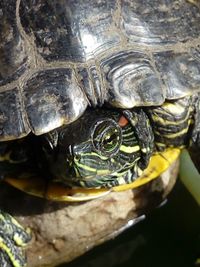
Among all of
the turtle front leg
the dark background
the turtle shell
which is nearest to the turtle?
the turtle shell

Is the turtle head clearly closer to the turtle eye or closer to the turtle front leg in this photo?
the turtle eye

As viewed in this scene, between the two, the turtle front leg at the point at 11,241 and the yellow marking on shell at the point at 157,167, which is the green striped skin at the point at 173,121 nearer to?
the yellow marking on shell at the point at 157,167

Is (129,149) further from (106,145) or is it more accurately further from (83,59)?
(83,59)

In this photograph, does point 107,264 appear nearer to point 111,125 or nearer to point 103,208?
point 103,208

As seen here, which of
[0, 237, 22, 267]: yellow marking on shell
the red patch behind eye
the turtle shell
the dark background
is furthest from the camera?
the dark background

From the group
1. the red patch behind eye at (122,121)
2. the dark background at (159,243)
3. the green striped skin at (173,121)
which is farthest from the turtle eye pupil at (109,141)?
the dark background at (159,243)

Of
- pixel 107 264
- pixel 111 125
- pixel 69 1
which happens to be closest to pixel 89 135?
pixel 111 125
